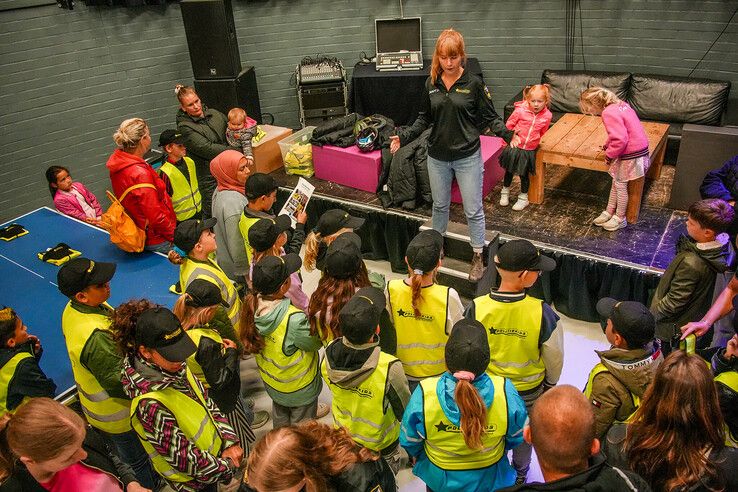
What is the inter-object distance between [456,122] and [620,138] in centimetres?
135

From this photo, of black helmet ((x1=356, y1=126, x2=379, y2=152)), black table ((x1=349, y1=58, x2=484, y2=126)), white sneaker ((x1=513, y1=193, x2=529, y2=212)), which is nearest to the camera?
white sneaker ((x1=513, y1=193, x2=529, y2=212))

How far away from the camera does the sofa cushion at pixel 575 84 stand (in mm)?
6254

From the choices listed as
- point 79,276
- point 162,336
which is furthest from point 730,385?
point 79,276

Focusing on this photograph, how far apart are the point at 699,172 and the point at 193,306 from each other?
13.4ft

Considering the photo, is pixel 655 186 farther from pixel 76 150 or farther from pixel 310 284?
→ pixel 76 150

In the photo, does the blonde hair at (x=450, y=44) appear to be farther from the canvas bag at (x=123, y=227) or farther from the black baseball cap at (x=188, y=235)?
the canvas bag at (x=123, y=227)

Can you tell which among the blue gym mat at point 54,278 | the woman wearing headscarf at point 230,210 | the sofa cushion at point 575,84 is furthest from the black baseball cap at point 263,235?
the sofa cushion at point 575,84

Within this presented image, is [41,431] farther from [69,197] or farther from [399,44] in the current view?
[399,44]

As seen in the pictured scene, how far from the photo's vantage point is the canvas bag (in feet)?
13.6

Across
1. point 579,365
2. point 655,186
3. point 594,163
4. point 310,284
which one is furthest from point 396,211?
point 655,186

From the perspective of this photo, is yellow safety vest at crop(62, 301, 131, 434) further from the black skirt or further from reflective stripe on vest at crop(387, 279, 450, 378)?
the black skirt

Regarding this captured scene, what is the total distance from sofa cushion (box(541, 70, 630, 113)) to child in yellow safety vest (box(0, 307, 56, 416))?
5.64 m

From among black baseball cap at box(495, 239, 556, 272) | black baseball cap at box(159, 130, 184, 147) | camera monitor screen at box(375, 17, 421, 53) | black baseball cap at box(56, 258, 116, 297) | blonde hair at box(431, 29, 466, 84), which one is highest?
blonde hair at box(431, 29, 466, 84)

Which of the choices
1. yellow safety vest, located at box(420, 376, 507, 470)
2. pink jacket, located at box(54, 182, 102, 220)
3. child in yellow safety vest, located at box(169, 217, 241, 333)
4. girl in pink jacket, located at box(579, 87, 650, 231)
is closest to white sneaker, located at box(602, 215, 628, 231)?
girl in pink jacket, located at box(579, 87, 650, 231)
